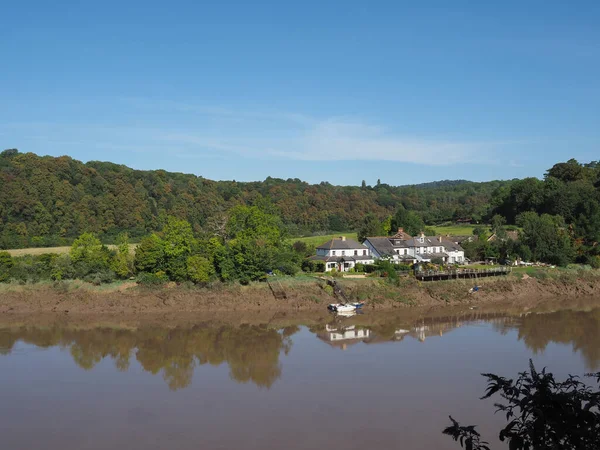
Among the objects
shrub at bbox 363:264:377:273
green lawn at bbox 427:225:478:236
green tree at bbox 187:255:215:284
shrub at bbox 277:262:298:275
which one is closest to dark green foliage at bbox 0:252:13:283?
green tree at bbox 187:255:215:284

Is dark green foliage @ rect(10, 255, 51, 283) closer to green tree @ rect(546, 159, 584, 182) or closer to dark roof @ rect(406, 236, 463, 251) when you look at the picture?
dark roof @ rect(406, 236, 463, 251)

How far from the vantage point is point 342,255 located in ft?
153

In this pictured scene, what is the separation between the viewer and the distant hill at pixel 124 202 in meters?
61.0

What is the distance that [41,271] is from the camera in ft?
133

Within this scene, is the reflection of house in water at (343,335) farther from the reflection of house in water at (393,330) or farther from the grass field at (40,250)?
the grass field at (40,250)

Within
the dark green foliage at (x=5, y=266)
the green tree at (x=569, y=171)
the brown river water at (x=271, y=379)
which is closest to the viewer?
the brown river water at (x=271, y=379)

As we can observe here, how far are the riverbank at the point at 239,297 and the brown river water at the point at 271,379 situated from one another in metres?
3.48

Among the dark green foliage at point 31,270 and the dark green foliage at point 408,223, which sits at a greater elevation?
the dark green foliage at point 408,223

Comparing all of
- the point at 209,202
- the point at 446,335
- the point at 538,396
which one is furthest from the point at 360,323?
the point at 209,202

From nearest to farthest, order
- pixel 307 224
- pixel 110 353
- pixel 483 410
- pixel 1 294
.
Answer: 1. pixel 483 410
2. pixel 110 353
3. pixel 1 294
4. pixel 307 224

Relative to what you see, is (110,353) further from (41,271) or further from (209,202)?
(209,202)

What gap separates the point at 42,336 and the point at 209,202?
48.8 meters

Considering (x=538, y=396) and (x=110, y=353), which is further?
(x=110, y=353)

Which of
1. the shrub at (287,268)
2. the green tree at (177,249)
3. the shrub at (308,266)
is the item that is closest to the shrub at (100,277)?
the green tree at (177,249)
